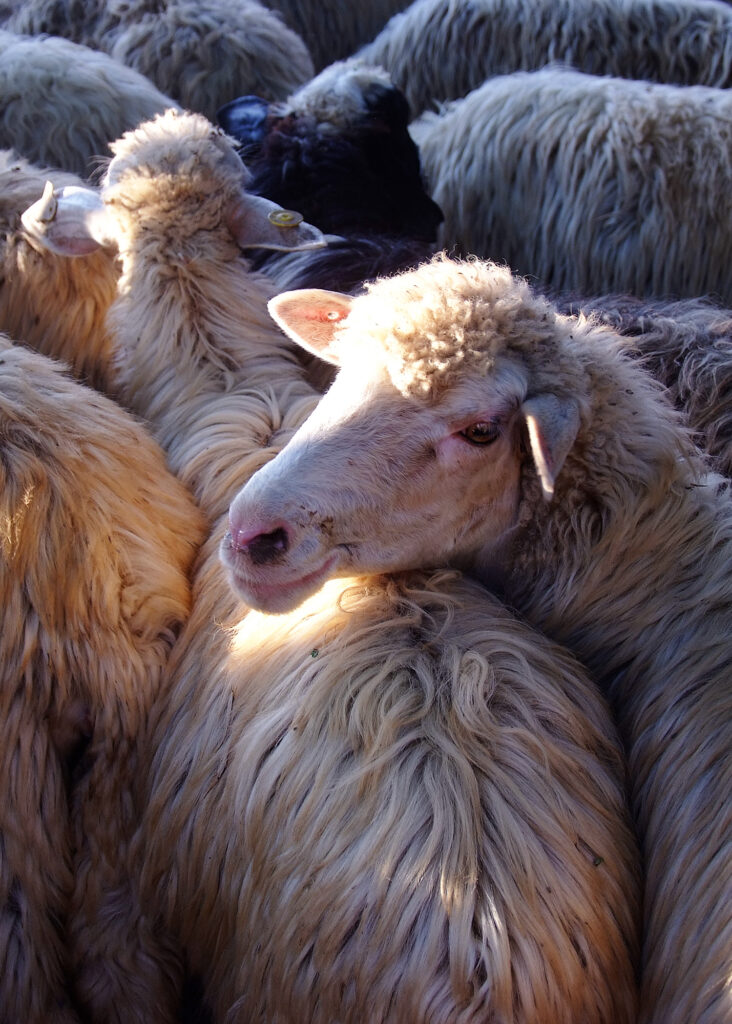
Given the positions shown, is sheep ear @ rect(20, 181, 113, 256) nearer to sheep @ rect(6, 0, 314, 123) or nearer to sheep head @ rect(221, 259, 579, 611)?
sheep head @ rect(221, 259, 579, 611)

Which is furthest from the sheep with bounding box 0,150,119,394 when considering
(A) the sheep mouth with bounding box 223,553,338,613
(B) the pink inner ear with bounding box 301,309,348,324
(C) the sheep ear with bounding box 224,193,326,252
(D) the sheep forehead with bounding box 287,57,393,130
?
(A) the sheep mouth with bounding box 223,553,338,613

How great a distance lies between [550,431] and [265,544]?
594 millimetres

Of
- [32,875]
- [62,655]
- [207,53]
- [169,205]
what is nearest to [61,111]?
[207,53]

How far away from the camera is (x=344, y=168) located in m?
4.09

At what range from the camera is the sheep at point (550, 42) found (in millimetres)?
5344

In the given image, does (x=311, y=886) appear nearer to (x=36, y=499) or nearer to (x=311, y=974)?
(x=311, y=974)

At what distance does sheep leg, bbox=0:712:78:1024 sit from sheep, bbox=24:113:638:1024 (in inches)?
3.3

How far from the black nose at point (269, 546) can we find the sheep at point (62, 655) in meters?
0.47

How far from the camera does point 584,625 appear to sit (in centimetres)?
234

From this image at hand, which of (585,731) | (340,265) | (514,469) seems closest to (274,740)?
(585,731)

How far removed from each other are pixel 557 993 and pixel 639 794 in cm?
52

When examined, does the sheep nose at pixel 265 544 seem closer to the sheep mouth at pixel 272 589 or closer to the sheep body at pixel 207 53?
the sheep mouth at pixel 272 589

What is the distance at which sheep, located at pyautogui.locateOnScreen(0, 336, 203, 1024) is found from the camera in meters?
2.22

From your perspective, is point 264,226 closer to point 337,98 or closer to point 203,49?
point 337,98
